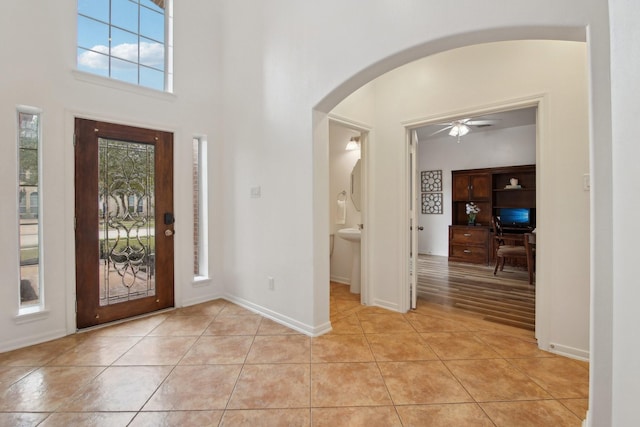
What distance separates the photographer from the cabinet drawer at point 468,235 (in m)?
6.30

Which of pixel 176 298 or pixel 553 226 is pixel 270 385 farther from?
pixel 553 226

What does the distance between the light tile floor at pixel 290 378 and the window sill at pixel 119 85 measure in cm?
243

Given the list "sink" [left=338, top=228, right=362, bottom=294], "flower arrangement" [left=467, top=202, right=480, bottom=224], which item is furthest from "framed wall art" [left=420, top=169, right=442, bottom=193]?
"sink" [left=338, top=228, right=362, bottom=294]

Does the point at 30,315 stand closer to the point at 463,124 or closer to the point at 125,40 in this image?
the point at 125,40

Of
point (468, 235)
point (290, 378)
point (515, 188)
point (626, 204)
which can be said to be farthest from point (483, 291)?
point (626, 204)

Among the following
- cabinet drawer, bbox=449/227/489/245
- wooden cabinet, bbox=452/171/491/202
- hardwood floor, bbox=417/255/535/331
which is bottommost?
hardwood floor, bbox=417/255/535/331

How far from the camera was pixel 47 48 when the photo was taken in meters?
2.68

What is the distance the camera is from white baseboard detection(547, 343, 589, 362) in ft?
7.60

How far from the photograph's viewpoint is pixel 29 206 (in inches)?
105

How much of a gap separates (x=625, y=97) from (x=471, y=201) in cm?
640

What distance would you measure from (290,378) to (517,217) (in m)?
6.10

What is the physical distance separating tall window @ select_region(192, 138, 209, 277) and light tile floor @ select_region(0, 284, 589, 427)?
36.3 inches

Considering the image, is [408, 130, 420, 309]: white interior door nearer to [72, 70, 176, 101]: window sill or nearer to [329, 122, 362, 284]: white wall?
[329, 122, 362, 284]: white wall

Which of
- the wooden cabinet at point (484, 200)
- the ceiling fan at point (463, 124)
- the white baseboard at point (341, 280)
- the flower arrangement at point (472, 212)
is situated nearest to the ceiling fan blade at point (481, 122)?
the ceiling fan at point (463, 124)
